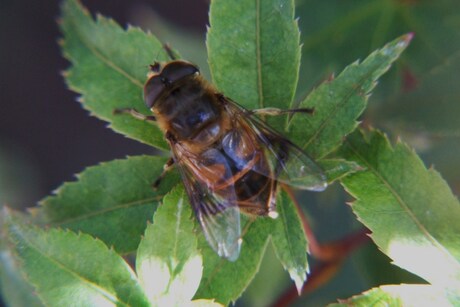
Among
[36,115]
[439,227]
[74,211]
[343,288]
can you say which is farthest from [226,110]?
[36,115]

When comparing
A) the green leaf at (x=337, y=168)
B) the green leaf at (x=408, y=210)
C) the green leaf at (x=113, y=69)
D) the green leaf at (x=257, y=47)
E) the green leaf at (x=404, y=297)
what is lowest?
the green leaf at (x=404, y=297)

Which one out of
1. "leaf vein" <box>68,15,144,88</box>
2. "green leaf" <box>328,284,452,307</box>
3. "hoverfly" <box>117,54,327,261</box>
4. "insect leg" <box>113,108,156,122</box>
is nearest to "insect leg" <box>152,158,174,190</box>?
"hoverfly" <box>117,54,327,261</box>

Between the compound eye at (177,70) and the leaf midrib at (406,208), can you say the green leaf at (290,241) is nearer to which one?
the leaf midrib at (406,208)

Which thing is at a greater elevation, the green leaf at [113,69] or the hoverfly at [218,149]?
the green leaf at [113,69]

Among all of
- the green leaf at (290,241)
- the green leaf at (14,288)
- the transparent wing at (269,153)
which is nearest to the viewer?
the green leaf at (290,241)

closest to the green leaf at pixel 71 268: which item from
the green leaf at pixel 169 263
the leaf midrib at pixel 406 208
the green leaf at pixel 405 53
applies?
the green leaf at pixel 169 263

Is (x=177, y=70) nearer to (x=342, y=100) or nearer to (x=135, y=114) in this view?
(x=135, y=114)

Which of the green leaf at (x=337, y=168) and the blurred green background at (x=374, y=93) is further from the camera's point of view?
the blurred green background at (x=374, y=93)

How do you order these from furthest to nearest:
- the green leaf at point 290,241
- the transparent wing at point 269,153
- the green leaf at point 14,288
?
the green leaf at point 14,288
the transparent wing at point 269,153
the green leaf at point 290,241
